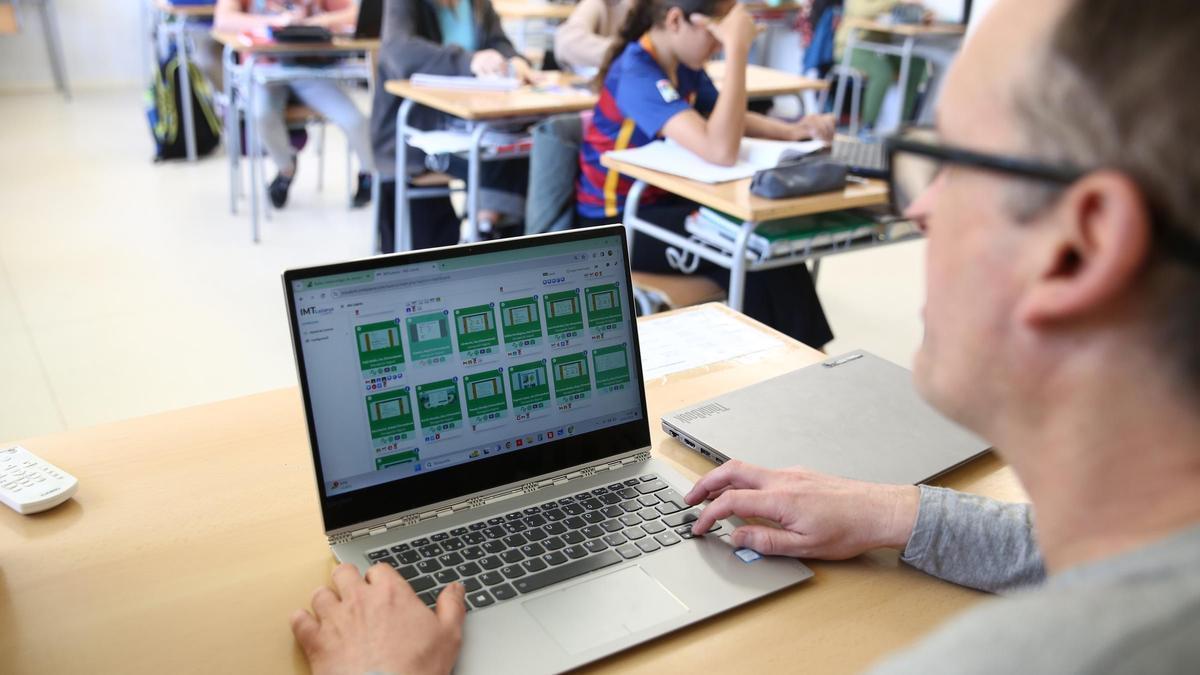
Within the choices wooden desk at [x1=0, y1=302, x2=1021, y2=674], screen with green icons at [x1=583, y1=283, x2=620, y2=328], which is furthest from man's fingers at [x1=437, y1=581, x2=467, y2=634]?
screen with green icons at [x1=583, y1=283, x2=620, y2=328]

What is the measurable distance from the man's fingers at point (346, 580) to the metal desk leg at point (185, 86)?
4.73 meters

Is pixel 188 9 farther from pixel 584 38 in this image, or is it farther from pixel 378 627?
pixel 378 627

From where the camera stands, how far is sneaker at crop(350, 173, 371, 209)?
15.0ft

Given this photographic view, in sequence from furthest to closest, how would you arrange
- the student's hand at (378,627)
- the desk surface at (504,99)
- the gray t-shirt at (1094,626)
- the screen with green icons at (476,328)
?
the desk surface at (504,99)
the screen with green icons at (476,328)
the student's hand at (378,627)
the gray t-shirt at (1094,626)

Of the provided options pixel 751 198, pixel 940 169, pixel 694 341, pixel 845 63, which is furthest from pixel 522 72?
pixel 845 63

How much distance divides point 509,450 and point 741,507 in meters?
0.23

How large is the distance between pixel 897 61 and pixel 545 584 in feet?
20.3

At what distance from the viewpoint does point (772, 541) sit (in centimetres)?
87

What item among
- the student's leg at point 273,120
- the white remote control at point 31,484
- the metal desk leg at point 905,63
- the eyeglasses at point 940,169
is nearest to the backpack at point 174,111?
the student's leg at point 273,120

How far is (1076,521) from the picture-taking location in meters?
0.51

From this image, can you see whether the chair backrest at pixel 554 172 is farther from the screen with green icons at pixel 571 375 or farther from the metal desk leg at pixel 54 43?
the metal desk leg at pixel 54 43

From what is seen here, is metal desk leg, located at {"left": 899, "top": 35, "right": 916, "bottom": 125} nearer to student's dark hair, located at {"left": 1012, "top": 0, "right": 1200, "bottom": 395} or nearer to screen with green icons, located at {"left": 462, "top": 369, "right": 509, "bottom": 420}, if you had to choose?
screen with green icons, located at {"left": 462, "top": 369, "right": 509, "bottom": 420}

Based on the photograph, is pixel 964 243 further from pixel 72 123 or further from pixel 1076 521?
pixel 72 123

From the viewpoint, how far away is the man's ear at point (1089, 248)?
1.44 ft
